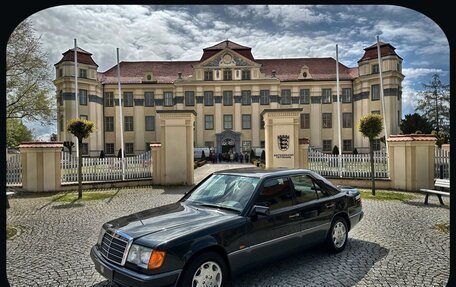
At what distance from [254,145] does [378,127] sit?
97.9 ft

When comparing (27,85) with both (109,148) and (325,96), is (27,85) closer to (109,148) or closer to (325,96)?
(109,148)

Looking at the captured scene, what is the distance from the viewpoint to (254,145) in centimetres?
4131

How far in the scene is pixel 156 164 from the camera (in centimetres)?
1349

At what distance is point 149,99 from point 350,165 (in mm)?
34388

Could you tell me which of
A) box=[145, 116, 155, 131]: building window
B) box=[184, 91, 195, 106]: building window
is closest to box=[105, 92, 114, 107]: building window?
box=[145, 116, 155, 131]: building window

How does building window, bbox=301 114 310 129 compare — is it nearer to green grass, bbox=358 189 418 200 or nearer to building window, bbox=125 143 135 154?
building window, bbox=125 143 135 154

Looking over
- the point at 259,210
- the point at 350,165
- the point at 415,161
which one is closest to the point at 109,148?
the point at 350,165

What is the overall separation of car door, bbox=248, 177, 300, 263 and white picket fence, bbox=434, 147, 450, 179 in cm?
983

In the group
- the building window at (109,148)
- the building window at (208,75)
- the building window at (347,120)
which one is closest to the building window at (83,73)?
the building window at (109,148)

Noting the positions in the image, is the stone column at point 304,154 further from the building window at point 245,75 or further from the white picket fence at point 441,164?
the building window at point 245,75

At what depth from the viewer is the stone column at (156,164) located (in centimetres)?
1341

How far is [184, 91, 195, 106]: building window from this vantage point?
41969 millimetres

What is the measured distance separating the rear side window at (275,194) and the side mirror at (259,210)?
164 mm

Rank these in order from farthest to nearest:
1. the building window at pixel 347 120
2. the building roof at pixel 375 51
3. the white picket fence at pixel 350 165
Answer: the building window at pixel 347 120
the building roof at pixel 375 51
the white picket fence at pixel 350 165
